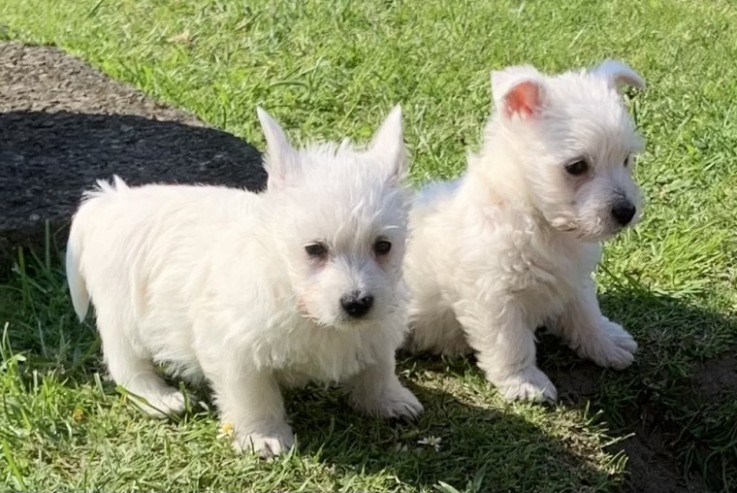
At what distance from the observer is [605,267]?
5.51m

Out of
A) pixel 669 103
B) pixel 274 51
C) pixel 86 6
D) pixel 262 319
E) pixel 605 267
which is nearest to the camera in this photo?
pixel 262 319

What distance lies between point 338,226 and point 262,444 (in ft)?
3.29

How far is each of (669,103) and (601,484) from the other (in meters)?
3.52

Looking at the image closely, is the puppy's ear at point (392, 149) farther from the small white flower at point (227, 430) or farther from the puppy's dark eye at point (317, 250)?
the small white flower at point (227, 430)

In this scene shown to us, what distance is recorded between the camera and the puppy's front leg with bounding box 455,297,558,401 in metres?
4.50

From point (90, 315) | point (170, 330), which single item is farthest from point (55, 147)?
point (170, 330)

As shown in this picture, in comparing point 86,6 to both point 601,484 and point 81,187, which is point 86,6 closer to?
point 81,187

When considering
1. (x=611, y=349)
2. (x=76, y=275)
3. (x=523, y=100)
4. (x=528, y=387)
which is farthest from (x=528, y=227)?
(x=76, y=275)

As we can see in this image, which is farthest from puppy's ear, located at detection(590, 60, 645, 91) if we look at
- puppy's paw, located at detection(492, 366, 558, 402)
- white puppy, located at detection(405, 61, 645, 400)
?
puppy's paw, located at detection(492, 366, 558, 402)

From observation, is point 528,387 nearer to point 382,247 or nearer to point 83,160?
point 382,247

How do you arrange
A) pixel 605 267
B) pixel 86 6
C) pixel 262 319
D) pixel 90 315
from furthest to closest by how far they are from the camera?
1. pixel 86 6
2. pixel 605 267
3. pixel 90 315
4. pixel 262 319

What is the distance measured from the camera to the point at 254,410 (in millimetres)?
4059

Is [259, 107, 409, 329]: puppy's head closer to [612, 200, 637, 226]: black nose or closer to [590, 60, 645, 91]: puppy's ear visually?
[612, 200, 637, 226]: black nose

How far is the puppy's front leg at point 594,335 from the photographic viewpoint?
15.8 ft
